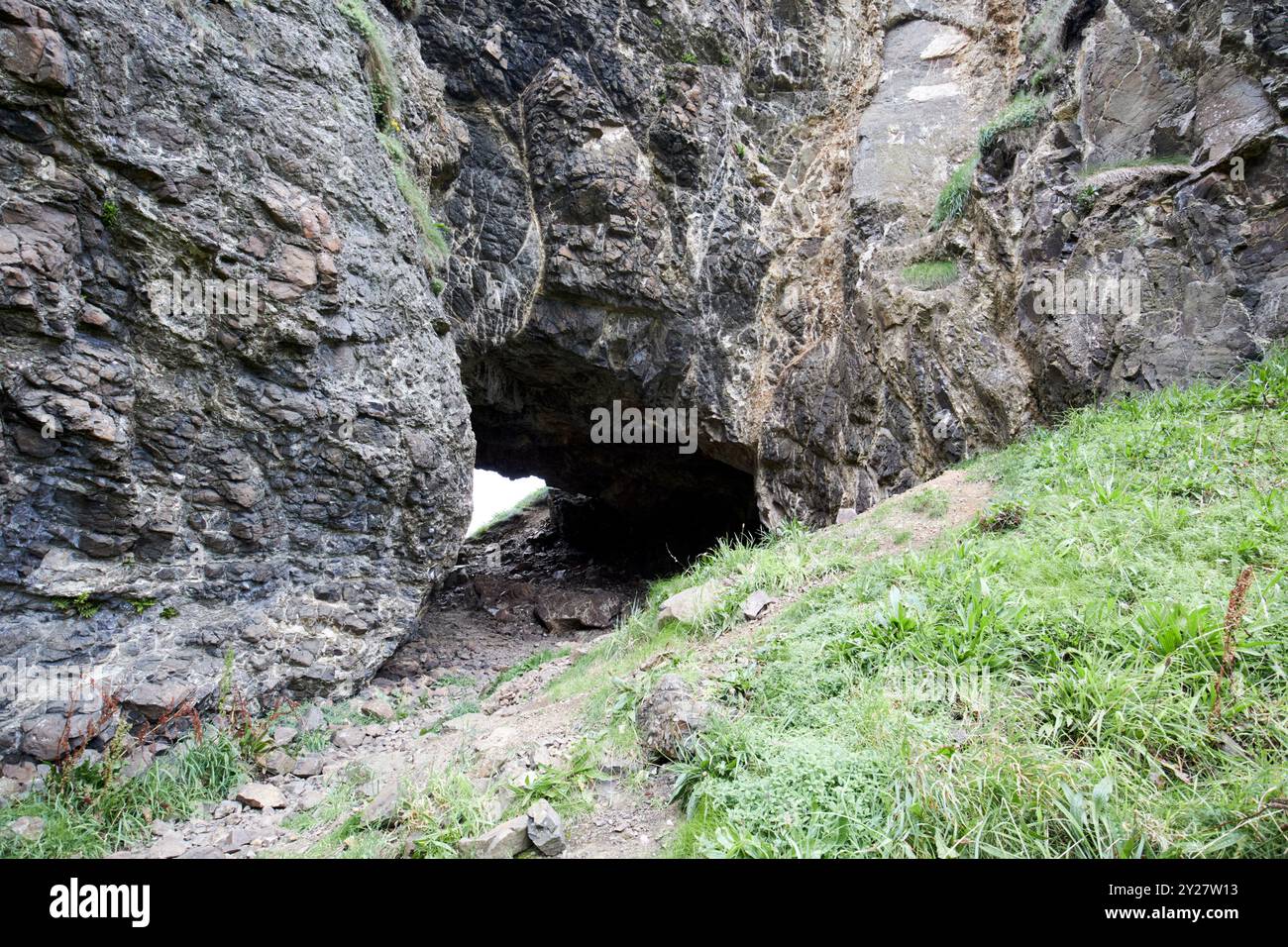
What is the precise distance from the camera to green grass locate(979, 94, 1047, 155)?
808 centimetres

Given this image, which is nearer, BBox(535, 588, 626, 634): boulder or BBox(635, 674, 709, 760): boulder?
BBox(635, 674, 709, 760): boulder

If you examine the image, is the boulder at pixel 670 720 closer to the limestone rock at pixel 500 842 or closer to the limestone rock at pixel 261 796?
the limestone rock at pixel 500 842

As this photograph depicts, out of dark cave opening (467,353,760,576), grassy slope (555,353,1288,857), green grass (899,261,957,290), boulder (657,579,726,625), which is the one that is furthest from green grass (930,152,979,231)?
boulder (657,579,726,625)

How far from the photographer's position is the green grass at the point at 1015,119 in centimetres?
808

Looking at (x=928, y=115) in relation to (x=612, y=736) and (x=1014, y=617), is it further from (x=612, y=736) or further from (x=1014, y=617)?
(x=612, y=736)

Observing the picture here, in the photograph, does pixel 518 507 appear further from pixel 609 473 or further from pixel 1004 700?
pixel 1004 700

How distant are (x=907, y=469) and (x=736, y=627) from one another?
442cm

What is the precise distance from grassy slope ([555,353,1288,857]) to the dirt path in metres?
0.30

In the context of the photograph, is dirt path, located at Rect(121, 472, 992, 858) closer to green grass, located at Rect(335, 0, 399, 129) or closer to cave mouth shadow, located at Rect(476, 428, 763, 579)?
cave mouth shadow, located at Rect(476, 428, 763, 579)

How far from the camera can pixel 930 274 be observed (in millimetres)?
8602

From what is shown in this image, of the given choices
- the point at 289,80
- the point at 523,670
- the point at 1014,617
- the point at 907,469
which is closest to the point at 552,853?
the point at 1014,617

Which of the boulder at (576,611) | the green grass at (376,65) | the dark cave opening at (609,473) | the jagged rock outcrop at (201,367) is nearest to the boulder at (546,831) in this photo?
the jagged rock outcrop at (201,367)

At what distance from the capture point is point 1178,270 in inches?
260

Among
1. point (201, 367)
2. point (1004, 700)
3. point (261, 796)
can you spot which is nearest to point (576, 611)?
point (261, 796)
